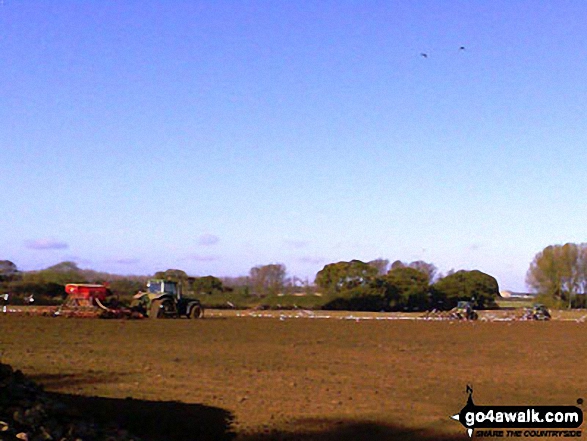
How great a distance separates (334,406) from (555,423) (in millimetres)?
3407

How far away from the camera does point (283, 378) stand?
50.7ft

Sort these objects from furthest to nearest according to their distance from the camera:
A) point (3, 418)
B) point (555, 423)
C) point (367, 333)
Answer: point (367, 333) < point (555, 423) < point (3, 418)

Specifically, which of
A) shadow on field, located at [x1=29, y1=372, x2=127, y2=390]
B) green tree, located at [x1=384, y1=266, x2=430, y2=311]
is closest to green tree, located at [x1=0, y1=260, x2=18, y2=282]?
green tree, located at [x1=384, y1=266, x2=430, y2=311]

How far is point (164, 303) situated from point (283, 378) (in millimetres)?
21157

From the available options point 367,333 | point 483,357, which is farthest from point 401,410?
point 367,333

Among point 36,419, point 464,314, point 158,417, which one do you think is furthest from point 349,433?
point 464,314

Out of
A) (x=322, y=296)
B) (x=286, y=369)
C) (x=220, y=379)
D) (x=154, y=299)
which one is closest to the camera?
(x=220, y=379)

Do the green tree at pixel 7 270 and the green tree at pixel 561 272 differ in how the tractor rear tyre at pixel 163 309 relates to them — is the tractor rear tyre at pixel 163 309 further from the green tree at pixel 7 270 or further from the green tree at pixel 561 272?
the green tree at pixel 561 272

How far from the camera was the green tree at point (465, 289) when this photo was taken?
7519 cm

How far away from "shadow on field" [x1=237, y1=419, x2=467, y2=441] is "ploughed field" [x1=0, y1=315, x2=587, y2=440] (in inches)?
0.7

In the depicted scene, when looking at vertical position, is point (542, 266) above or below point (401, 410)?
above

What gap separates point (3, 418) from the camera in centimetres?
776

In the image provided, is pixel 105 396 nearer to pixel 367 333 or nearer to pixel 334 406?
pixel 334 406

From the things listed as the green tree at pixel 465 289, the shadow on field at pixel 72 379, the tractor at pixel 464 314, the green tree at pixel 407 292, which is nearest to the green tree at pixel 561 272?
the green tree at pixel 465 289
